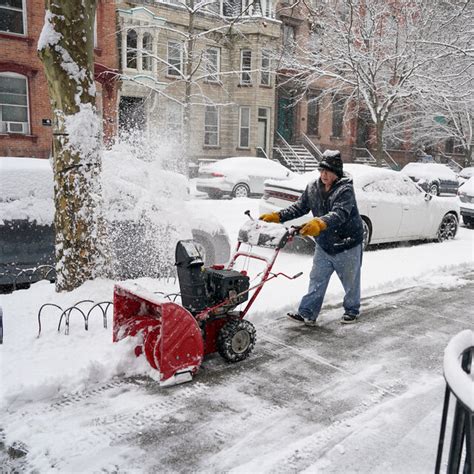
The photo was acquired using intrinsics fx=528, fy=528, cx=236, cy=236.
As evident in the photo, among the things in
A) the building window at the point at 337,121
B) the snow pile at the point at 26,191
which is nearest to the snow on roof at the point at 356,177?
the snow pile at the point at 26,191

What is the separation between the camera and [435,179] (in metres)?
24.5

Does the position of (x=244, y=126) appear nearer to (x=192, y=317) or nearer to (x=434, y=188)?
(x=434, y=188)

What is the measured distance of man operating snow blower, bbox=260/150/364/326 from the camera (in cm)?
534

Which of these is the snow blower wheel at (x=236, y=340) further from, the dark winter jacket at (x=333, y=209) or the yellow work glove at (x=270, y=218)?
the dark winter jacket at (x=333, y=209)

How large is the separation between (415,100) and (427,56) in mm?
4295

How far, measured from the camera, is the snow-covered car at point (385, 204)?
9.48 metres

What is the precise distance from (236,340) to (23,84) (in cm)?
1963

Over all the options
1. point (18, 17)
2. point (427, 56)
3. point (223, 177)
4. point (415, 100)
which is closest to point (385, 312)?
point (223, 177)

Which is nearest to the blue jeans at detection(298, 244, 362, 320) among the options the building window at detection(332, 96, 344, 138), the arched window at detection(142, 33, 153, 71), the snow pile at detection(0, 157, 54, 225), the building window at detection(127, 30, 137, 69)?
the snow pile at detection(0, 157, 54, 225)

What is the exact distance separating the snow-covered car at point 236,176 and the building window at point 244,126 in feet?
30.6

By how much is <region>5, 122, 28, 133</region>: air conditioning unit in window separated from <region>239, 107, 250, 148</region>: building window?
37.7 ft

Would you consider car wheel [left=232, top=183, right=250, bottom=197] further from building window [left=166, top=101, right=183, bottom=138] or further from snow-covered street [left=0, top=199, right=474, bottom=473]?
snow-covered street [left=0, top=199, right=474, bottom=473]

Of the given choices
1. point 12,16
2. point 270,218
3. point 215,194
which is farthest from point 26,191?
point 12,16

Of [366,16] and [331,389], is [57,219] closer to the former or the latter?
[331,389]
